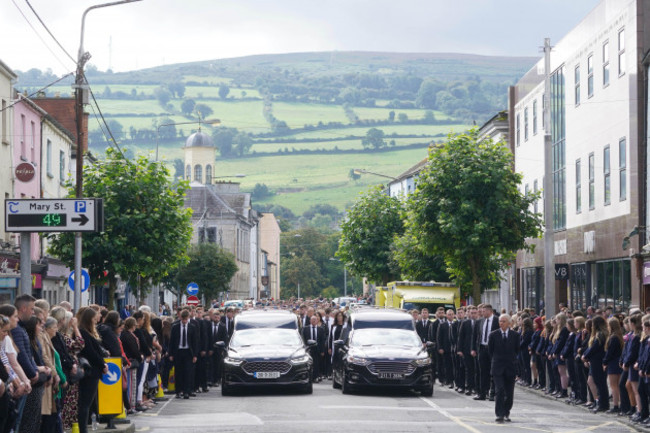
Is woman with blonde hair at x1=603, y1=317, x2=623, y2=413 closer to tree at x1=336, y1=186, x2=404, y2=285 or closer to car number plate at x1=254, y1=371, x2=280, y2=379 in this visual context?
car number plate at x1=254, y1=371, x2=280, y2=379

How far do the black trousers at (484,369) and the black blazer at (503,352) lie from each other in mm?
3717

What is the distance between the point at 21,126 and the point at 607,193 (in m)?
19.9

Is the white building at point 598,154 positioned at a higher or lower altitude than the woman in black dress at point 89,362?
higher

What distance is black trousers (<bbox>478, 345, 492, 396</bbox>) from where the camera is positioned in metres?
25.3

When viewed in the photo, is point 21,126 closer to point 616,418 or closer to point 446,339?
point 446,339

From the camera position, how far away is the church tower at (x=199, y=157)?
140000mm

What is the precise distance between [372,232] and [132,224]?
32.5 m

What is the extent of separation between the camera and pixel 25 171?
3809 cm

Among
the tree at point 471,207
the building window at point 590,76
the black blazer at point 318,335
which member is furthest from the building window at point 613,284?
the black blazer at point 318,335

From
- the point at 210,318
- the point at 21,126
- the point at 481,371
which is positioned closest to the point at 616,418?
the point at 481,371

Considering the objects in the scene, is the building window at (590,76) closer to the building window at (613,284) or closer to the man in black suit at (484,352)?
the building window at (613,284)

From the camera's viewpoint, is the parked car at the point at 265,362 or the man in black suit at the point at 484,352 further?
the parked car at the point at 265,362

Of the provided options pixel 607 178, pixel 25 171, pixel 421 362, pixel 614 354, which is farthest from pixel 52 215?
pixel 607 178

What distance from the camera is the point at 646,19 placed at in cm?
3322
